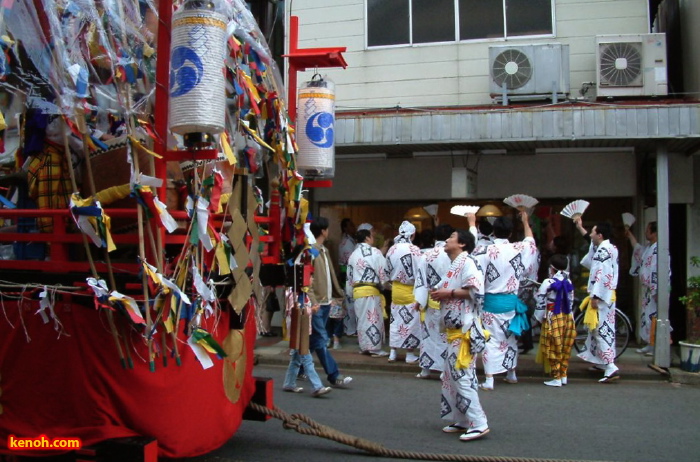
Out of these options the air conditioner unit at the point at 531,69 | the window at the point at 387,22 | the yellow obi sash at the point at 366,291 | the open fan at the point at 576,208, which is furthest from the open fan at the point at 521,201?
the window at the point at 387,22

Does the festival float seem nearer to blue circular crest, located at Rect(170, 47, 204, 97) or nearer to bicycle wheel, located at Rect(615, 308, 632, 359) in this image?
blue circular crest, located at Rect(170, 47, 204, 97)

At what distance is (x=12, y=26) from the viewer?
3428mm

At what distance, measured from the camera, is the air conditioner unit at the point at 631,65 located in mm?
10039

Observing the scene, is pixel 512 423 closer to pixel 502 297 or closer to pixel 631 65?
pixel 502 297

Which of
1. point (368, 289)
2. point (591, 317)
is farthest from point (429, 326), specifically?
point (591, 317)

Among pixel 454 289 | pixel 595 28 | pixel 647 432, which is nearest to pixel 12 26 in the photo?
pixel 454 289

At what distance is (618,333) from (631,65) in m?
4.11

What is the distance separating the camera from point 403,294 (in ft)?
30.9

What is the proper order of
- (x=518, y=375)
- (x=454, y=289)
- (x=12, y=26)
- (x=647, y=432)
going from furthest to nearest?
(x=518, y=375) → (x=647, y=432) → (x=454, y=289) → (x=12, y=26)

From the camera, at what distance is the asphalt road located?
5.45 m

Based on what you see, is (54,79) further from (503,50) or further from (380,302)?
(503,50)

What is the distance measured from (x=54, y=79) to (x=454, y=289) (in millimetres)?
3586

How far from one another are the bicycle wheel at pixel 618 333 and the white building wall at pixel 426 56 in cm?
371

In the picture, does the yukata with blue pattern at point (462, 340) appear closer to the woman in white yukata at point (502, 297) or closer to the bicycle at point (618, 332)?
the woman in white yukata at point (502, 297)
